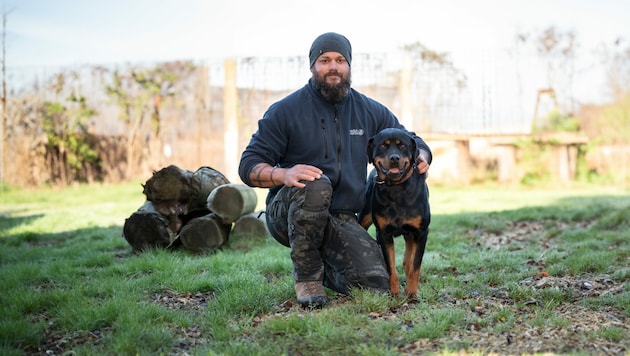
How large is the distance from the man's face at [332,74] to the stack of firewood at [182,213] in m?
2.28

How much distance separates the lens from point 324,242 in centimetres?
395

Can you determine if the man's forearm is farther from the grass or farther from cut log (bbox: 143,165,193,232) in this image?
cut log (bbox: 143,165,193,232)

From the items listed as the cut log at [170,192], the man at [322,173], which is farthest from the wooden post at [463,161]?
the man at [322,173]

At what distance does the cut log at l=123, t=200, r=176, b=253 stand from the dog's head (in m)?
2.76

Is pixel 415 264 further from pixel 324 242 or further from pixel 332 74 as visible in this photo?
pixel 332 74

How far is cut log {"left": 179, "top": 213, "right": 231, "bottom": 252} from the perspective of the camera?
19.1ft

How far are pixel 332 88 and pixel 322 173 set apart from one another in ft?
2.06

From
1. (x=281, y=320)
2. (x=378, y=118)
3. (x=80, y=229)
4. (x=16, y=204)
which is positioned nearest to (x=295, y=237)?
(x=281, y=320)

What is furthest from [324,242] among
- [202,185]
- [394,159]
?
[202,185]

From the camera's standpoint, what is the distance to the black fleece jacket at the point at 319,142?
156 inches

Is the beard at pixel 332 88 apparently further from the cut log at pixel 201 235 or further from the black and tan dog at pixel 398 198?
the cut log at pixel 201 235

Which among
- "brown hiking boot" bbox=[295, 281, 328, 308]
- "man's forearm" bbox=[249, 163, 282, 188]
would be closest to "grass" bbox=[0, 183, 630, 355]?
"brown hiking boot" bbox=[295, 281, 328, 308]

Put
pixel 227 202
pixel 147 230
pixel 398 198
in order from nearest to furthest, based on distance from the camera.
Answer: pixel 398 198 → pixel 147 230 → pixel 227 202

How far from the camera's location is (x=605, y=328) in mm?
3002
